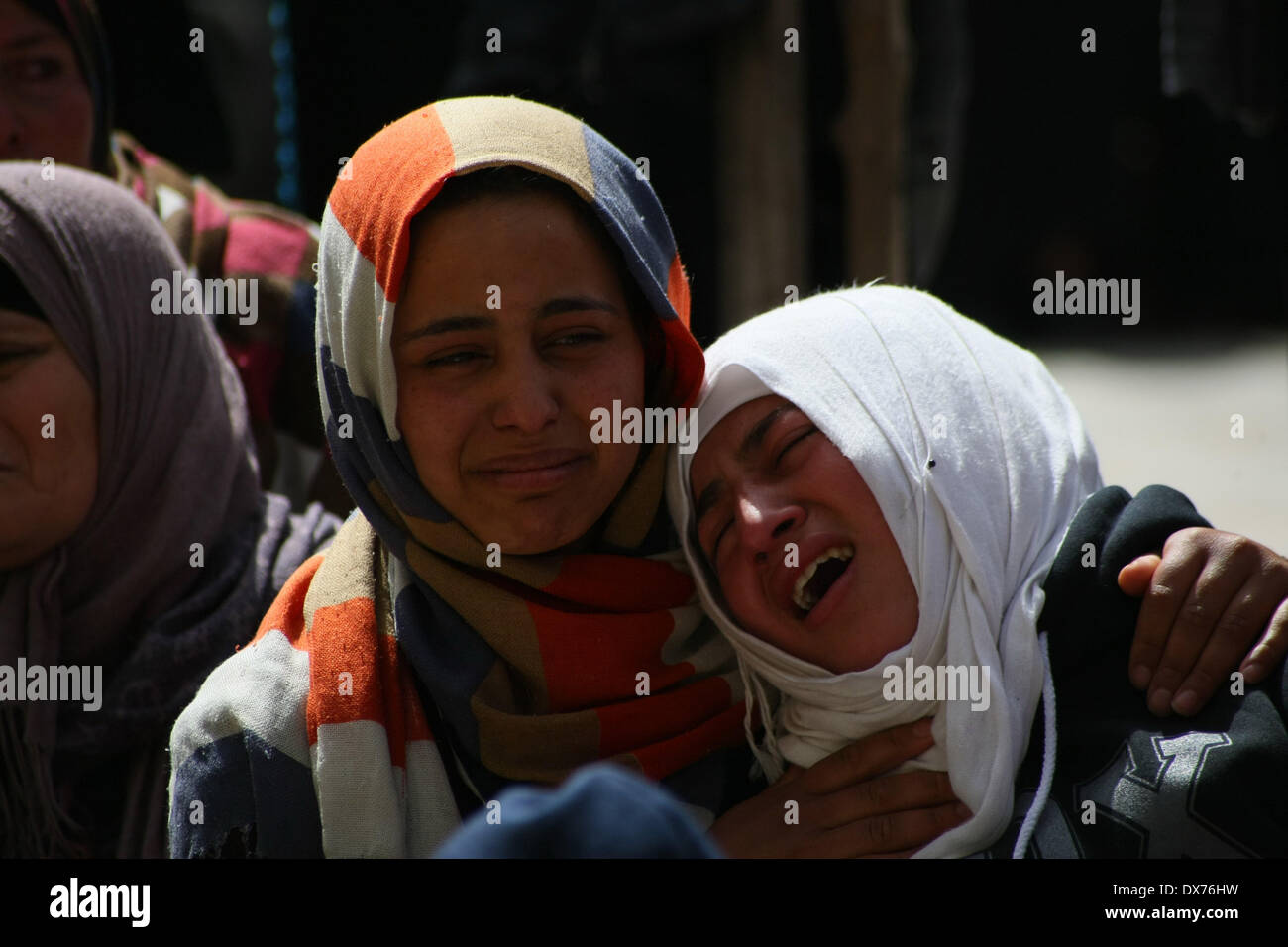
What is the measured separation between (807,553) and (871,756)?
30cm

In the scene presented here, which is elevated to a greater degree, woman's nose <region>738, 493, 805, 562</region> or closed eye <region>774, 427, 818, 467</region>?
closed eye <region>774, 427, 818, 467</region>

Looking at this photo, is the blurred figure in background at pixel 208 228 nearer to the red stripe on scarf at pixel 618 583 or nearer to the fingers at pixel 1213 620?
the red stripe on scarf at pixel 618 583

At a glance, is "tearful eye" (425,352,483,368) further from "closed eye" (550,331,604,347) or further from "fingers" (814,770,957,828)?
"fingers" (814,770,957,828)

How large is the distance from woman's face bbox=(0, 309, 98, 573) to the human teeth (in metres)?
1.24

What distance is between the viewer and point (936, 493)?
5.97 feet

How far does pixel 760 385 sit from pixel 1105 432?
478cm

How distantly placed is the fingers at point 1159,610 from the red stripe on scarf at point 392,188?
1.09 m

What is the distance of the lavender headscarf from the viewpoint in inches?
85.4

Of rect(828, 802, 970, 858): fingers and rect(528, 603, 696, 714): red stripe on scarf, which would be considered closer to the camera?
rect(828, 802, 970, 858): fingers

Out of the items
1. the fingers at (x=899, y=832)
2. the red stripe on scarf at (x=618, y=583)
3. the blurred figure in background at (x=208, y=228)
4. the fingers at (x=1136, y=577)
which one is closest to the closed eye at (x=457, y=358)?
the red stripe on scarf at (x=618, y=583)

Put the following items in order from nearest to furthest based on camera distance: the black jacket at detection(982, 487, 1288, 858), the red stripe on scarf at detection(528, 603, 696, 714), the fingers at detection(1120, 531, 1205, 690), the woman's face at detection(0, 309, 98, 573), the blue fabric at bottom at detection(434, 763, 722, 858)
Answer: the blue fabric at bottom at detection(434, 763, 722, 858), the black jacket at detection(982, 487, 1288, 858), the fingers at detection(1120, 531, 1205, 690), the red stripe on scarf at detection(528, 603, 696, 714), the woman's face at detection(0, 309, 98, 573)

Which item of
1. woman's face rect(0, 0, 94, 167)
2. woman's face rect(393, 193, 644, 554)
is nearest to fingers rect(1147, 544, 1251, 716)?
woman's face rect(393, 193, 644, 554)

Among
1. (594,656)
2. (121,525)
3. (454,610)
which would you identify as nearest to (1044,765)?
(594,656)

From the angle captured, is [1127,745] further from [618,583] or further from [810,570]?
[618,583]
